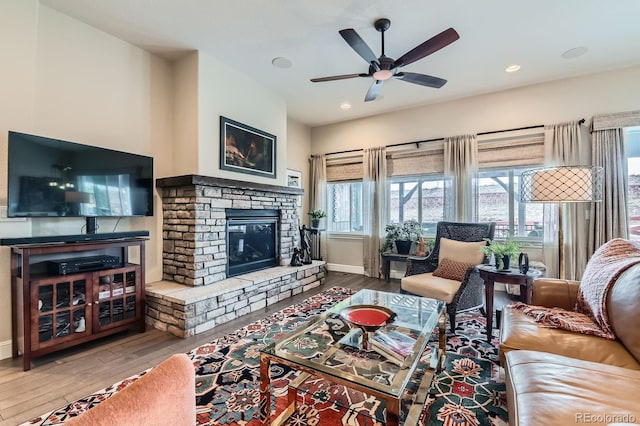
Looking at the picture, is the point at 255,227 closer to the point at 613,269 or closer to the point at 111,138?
the point at 111,138

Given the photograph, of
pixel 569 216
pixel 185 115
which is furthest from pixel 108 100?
pixel 569 216

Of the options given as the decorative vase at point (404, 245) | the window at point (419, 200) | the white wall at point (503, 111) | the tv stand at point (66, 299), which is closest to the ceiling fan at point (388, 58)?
the white wall at point (503, 111)

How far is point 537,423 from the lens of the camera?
0.98 m

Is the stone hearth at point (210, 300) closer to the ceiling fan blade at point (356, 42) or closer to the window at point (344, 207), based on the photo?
the window at point (344, 207)

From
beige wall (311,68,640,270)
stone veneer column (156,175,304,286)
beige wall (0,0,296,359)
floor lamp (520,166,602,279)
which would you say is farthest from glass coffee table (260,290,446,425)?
beige wall (311,68,640,270)

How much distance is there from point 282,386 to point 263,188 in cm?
257

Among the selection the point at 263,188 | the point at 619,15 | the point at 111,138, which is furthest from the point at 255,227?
the point at 619,15

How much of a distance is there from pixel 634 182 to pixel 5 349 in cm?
667

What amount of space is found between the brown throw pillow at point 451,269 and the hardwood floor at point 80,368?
212cm

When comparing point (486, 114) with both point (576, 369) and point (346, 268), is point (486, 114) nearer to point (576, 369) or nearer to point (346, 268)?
point (346, 268)

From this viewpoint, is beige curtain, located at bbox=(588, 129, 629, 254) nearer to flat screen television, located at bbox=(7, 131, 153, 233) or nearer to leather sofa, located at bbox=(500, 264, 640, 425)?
leather sofa, located at bbox=(500, 264, 640, 425)

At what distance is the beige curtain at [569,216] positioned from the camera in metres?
3.65

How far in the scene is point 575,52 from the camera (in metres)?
3.19

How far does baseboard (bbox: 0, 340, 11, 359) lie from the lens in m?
2.21
